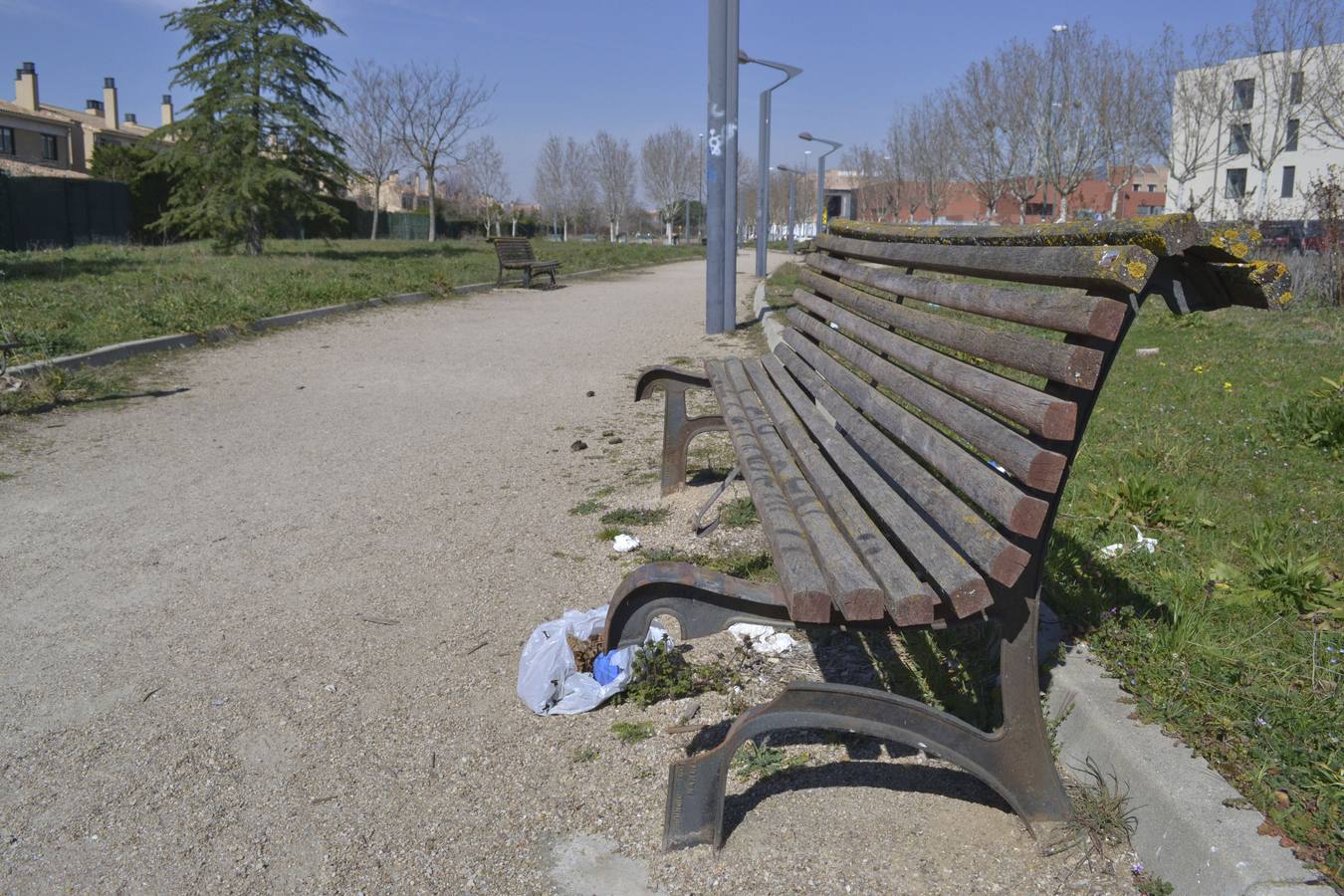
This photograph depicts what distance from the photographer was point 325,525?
500 cm

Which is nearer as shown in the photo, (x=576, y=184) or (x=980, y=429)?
(x=980, y=429)

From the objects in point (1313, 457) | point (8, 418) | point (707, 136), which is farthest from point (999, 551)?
point (707, 136)

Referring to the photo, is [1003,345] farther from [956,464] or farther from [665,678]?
[665,678]

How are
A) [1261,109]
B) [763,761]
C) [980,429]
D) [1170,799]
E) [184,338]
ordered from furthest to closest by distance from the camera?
[1261,109]
[184,338]
[763,761]
[980,429]
[1170,799]

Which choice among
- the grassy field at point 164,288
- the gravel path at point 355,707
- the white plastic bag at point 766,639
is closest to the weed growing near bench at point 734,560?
the gravel path at point 355,707

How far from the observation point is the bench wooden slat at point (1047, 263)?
1.89m

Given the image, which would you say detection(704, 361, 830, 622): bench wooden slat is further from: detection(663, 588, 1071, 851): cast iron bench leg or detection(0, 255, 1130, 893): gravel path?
detection(0, 255, 1130, 893): gravel path

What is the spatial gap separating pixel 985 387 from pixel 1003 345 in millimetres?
106

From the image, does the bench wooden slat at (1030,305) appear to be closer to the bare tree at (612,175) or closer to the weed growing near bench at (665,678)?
the weed growing near bench at (665,678)

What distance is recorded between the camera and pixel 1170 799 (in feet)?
7.27

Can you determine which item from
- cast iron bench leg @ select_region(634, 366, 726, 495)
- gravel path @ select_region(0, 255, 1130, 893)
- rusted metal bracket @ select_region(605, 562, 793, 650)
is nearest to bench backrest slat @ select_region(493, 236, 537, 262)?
gravel path @ select_region(0, 255, 1130, 893)

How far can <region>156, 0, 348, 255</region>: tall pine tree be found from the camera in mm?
25094

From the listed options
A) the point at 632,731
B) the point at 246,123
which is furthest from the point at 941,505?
the point at 246,123

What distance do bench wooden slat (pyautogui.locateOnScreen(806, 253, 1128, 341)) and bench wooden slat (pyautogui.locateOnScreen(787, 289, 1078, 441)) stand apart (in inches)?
5.6
